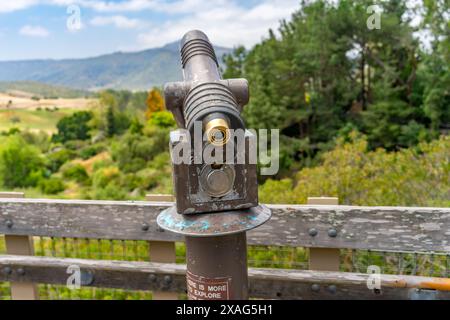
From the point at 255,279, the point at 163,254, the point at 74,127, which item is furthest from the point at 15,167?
the point at 255,279

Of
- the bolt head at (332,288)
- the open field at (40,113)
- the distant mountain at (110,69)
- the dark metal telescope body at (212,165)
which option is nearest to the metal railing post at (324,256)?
the bolt head at (332,288)

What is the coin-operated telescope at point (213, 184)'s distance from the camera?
5.55 feet

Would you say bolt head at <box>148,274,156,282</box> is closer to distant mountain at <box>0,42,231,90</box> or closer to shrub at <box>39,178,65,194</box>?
shrub at <box>39,178,65,194</box>

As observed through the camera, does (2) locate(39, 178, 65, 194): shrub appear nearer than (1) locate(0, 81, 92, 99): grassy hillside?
Yes

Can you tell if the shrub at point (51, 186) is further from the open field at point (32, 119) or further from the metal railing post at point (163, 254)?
the metal railing post at point (163, 254)

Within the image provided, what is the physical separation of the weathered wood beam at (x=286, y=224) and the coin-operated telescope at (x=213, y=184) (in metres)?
0.51

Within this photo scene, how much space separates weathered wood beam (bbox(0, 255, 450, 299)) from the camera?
2.25 meters

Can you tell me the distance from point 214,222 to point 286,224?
738mm

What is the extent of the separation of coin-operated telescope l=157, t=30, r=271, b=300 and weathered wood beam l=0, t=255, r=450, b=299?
54 centimetres

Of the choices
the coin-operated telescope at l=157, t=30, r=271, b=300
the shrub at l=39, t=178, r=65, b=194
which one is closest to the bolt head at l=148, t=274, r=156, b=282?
the coin-operated telescope at l=157, t=30, r=271, b=300

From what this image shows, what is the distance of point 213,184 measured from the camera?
1698mm

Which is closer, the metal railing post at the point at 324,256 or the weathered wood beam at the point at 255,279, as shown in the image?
the weathered wood beam at the point at 255,279

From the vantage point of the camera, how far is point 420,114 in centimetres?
2228
